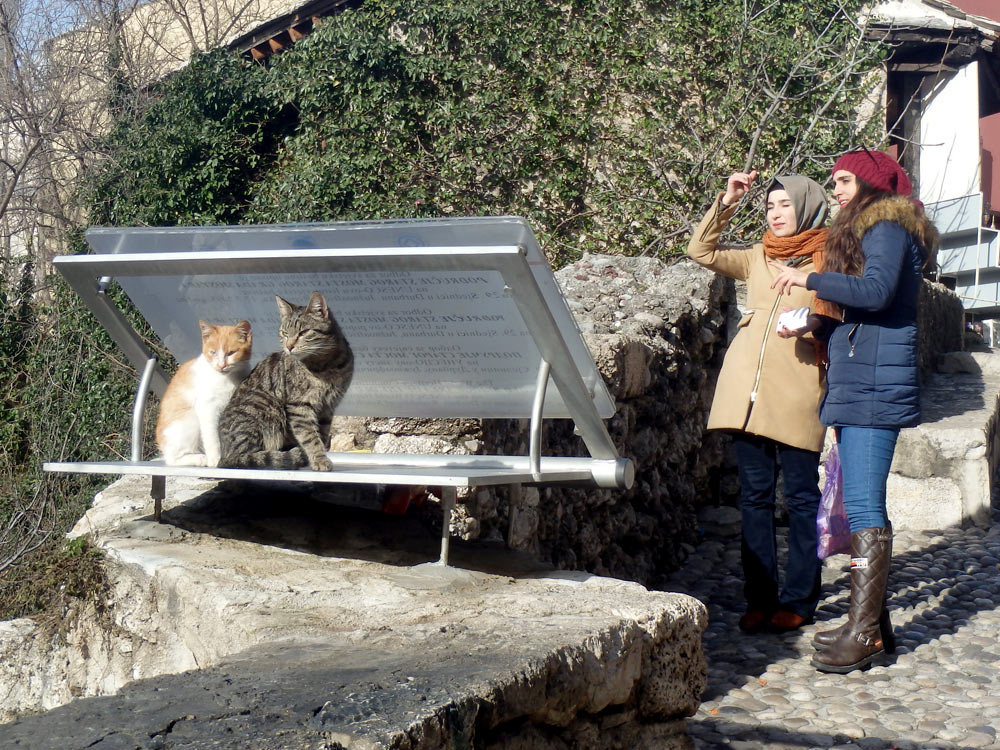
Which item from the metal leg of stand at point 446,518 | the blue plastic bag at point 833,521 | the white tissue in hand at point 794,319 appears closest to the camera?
the metal leg of stand at point 446,518

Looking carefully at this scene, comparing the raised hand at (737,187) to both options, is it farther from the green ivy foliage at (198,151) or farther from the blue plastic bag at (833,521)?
the green ivy foliage at (198,151)

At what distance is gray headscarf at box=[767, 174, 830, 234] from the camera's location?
385 centimetres

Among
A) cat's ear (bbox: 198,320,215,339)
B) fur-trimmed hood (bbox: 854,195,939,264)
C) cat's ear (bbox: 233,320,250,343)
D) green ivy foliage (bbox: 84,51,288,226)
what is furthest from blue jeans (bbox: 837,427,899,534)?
green ivy foliage (bbox: 84,51,288,226)

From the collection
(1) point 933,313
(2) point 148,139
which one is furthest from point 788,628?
(2) point 148,139

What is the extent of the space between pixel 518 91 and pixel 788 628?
7464mm

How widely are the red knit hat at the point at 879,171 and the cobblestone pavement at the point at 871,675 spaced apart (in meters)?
1.71

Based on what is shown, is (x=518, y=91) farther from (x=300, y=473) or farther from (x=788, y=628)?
(x=300, y=473)

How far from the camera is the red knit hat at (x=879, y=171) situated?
3.54 meters

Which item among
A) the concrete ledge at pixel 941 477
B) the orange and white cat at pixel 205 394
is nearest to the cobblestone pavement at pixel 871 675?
the concrete ledge at pixel 941 477

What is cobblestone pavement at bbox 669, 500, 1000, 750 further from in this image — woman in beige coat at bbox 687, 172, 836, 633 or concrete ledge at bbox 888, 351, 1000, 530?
concrete ledge at bbox 888, 351, 1000, 530

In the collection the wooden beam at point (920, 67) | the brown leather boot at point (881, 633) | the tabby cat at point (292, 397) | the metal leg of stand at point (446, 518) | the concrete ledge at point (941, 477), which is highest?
the wooden beam at point (920, 67)

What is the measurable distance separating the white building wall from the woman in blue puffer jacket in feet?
35.4

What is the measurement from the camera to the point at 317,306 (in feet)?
9.32

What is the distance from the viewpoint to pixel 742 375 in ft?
12.7
